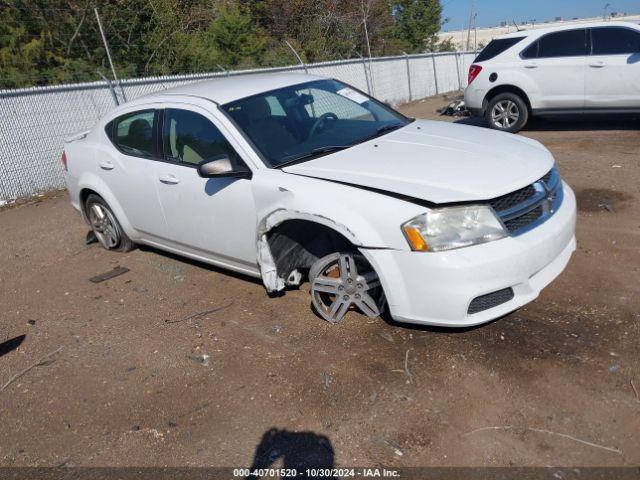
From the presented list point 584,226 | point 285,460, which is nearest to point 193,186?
point 285,460

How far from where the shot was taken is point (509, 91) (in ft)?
30.7

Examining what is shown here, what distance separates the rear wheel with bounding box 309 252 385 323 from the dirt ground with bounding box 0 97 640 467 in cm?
15

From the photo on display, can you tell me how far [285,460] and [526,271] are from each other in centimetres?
170

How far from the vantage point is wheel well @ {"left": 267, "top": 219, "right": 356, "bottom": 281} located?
11.9 ft

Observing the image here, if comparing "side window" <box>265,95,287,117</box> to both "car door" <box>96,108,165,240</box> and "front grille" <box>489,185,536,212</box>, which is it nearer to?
"car door" <box>96,108,165,240</box>

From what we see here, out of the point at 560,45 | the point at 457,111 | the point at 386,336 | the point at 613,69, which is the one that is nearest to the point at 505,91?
the point at 560,45

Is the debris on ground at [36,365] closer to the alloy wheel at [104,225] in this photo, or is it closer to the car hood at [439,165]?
the alloy wheel at [104,225]

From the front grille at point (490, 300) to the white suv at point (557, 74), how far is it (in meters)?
6.93

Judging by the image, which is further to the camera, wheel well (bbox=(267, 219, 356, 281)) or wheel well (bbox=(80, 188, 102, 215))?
wheel well (bbox=(80, 188, 102, 215))

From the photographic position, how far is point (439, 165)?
333cm

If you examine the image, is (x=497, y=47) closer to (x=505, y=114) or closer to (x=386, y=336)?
(x=505, y=114)

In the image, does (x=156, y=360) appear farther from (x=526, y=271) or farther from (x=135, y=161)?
(x=526, y=271)

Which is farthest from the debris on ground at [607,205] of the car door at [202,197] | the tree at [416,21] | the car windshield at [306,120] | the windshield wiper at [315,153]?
the tree at [416,21]

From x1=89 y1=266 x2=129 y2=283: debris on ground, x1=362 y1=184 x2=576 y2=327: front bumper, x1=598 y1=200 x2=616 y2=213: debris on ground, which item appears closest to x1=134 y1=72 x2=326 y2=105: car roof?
x1=89 y1=266 x2=129 y2=283: debris on ground
